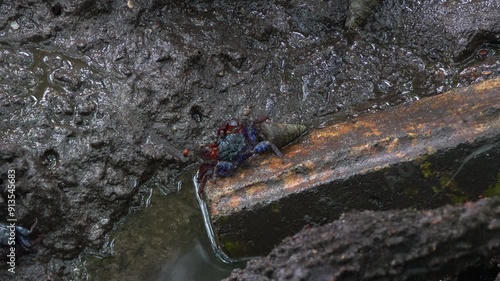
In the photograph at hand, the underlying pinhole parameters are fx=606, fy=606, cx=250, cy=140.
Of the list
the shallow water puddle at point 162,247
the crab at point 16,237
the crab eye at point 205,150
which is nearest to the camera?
the crab at point 16,237

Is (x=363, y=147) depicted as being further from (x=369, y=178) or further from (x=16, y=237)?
(x=16, y=237)

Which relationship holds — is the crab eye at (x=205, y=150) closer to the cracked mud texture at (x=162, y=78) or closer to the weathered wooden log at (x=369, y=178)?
the cracked mud texture at (x=162, y=78)

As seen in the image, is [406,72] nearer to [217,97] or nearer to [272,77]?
[272,77]

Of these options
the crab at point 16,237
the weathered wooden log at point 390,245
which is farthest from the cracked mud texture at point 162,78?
the weathered wooden log at point 390,245

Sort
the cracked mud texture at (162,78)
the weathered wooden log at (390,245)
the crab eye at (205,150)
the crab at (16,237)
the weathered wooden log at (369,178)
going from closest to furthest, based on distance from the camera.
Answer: the weathered wooden log at (390,245)
the weathered wooden log at (369,178)
the crab at (16,237)
the cracked mud texture at (162,78)
the crab eye at (205,150)

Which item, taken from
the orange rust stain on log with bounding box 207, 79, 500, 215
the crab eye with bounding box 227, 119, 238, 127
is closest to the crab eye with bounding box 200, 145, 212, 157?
the crab eye with bounding box 227, 119, 238, 127

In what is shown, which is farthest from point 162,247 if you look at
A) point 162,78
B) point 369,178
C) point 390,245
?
point 390,245
